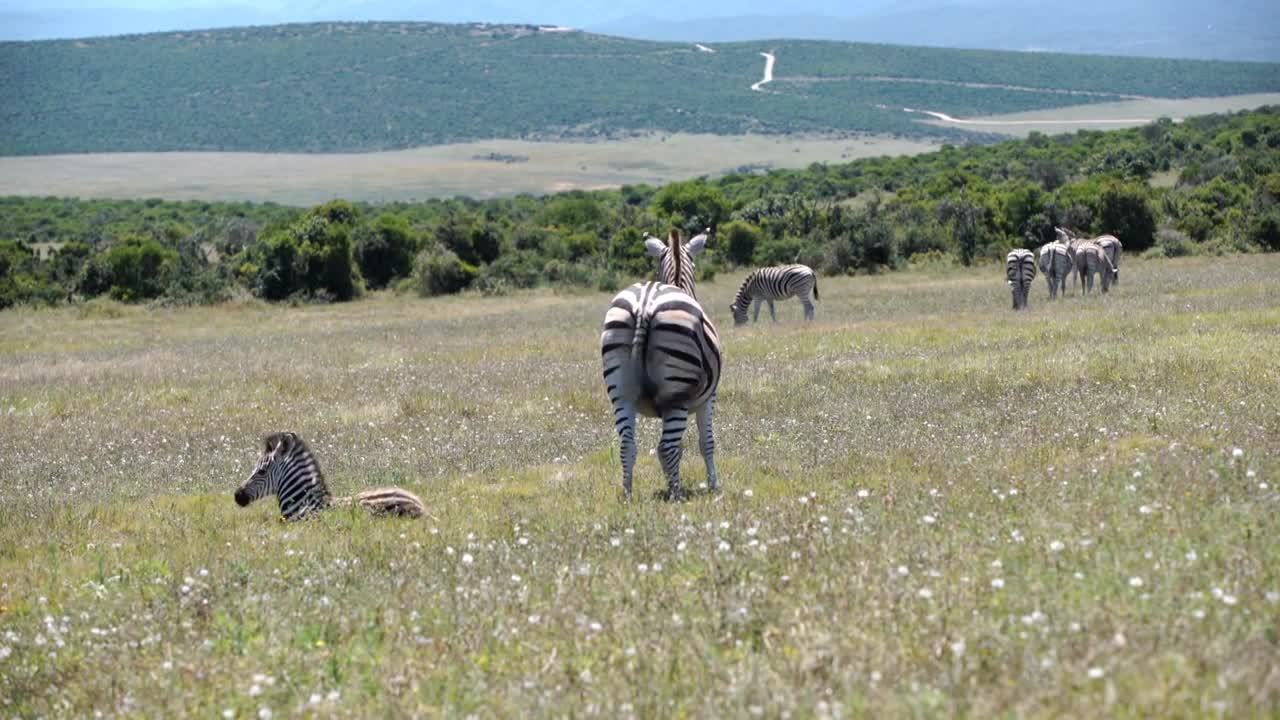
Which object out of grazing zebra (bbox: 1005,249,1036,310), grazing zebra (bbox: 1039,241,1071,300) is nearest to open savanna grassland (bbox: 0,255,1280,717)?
grazing zebra (bbox: 1005,249,1036,310)

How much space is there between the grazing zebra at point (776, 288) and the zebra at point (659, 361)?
22.5 m

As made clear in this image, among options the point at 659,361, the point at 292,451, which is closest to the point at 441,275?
the point at 292,451

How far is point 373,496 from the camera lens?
1153cm

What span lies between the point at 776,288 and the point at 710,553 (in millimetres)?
28765

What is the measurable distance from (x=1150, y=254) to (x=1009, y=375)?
119 ft

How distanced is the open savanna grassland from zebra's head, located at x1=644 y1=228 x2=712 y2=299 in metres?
2.05

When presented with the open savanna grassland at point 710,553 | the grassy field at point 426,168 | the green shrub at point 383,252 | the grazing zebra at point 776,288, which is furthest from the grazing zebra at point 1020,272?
the grassy field at point 426,168

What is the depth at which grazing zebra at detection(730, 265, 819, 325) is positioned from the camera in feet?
116

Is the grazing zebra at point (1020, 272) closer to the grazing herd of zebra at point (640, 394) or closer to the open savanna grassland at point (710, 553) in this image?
the open savanna grassland at point (710, 553)

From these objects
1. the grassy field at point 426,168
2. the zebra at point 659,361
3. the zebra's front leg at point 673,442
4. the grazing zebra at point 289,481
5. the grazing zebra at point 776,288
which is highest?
the zebra at point 659,361

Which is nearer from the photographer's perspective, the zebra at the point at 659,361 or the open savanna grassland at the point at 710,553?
the open savanna grassland at the point at 710,553

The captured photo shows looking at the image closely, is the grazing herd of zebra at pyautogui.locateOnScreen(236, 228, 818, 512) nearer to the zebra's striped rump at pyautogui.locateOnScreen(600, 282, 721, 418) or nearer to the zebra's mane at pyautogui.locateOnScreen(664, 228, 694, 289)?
the zebra's striped rump at pyautogui.locateOnScreen(600, 282, 721, 418)

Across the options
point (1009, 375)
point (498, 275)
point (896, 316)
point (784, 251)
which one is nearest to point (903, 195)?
point (784, 251)

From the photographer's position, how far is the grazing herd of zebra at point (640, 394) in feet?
37.4
